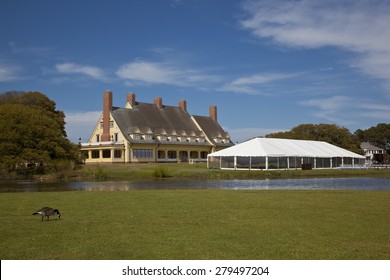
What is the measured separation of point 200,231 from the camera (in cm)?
1016

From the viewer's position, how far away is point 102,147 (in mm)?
62750

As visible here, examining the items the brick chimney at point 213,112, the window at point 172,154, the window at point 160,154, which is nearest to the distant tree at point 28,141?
the window at point 160,154

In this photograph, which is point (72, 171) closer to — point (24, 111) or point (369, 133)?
point (24, 111)

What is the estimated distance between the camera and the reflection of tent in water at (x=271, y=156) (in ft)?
165

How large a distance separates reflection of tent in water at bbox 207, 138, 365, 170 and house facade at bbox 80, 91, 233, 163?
579 inches

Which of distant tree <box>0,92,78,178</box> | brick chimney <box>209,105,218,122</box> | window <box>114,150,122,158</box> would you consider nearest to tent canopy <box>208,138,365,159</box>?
window <box>114,150,122,158</box>

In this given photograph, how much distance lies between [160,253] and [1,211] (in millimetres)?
8630

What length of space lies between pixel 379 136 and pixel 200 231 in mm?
131268

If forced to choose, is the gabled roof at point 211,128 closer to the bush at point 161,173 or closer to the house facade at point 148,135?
the house facade at point 148,135

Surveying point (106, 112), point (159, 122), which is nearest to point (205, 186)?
point (106, 112)

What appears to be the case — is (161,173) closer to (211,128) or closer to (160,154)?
(160,154)

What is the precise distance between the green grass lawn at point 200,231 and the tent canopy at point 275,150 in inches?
1356

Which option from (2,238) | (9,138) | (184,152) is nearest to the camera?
(2,238)
